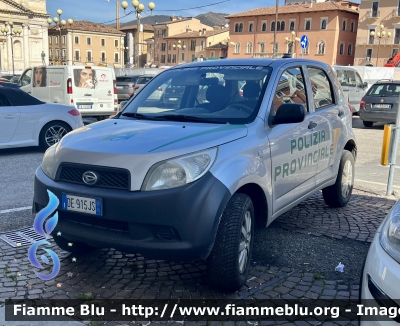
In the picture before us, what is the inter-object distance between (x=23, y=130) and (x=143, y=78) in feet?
53.7

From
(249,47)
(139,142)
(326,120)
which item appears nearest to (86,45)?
(249,47)

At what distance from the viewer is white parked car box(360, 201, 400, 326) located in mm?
2150

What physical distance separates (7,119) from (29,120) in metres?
0.46

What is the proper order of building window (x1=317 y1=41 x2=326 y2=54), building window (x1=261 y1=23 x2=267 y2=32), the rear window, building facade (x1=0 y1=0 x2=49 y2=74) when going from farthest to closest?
building window (x1=261 y1=23 x2=267 y2=32) → building facade (x1=0 y1=0 x2=49 y2=74) → building window (x1=317 y1=41 x2=326 y2=54) → the rear window

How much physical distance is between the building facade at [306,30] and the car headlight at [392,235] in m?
61.9

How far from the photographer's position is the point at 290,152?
13.4 feet

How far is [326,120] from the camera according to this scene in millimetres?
4930

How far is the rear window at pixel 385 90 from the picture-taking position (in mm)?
14766

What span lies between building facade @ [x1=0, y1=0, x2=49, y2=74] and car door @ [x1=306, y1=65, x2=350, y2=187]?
73234mm

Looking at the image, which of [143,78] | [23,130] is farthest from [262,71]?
[143,78]

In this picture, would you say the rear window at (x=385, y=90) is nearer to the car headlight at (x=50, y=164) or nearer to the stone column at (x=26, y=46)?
the car headlight at (x=50, y=164)

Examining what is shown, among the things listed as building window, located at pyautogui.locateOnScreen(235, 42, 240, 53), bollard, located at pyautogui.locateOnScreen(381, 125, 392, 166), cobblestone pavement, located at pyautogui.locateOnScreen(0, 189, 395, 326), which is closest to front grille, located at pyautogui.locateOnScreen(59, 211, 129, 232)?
cobblestone pavement, located at pyautogui.locateOnScreen(0, 189, 395, 326)

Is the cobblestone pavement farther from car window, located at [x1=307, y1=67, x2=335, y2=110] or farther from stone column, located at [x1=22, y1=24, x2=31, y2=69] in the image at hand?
stone column, located at [x1=22, y1=24, x2=31, y2=69]

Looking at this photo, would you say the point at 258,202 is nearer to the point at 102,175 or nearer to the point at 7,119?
the point at 102,175
